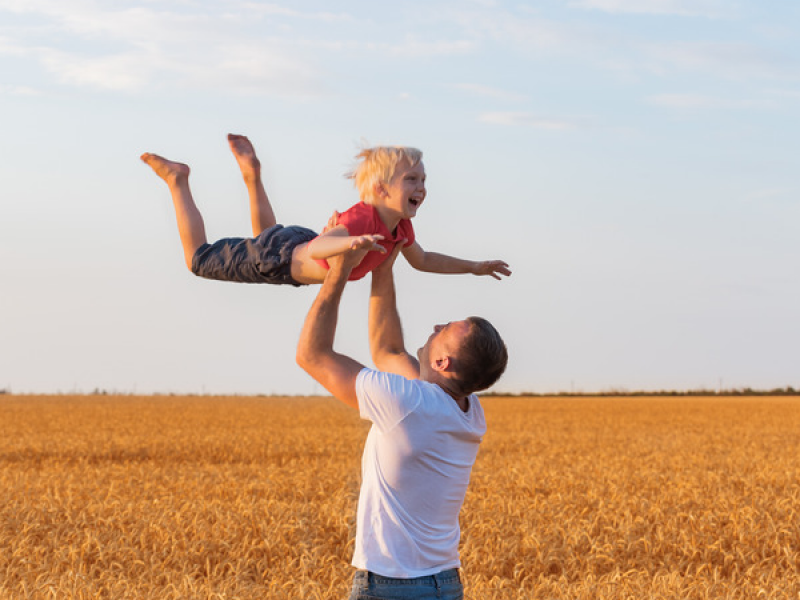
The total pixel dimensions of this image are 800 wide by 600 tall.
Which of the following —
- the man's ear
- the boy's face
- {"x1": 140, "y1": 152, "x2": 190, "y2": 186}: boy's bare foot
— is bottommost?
the man's ear

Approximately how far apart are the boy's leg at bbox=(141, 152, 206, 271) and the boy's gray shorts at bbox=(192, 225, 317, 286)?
87mm

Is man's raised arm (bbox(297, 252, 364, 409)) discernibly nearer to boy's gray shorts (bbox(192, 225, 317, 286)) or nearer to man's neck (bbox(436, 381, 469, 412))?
man's neck (bbox(436, 381, 469, 412))

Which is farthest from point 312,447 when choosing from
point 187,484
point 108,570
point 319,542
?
point 108,570

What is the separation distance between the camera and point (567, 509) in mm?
12117

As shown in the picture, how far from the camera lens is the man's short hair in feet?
11.9

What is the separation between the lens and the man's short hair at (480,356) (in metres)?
3.61

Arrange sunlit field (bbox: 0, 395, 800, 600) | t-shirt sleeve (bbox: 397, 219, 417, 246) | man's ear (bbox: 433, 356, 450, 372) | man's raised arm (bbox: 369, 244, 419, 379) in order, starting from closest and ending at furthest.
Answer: man's ear (bbox: 433, 356, 450, 372), man's raised arm (bbox: 369, 244, 419, 379), t-shirt sleeve (bbox: 397, 219, 417, 246), sunlit field (bbox: 0, 395, 800, 600)

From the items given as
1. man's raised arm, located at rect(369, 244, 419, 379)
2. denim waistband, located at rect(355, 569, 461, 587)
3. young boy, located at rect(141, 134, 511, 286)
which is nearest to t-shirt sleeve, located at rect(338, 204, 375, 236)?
young boy, located at rect(141, 134, 511, 286)

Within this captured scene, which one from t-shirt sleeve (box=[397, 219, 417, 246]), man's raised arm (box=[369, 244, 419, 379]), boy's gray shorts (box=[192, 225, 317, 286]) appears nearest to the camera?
man's raised arm (box=[369, 244, 419, 379])

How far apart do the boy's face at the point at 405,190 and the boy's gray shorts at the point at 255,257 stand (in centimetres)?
56

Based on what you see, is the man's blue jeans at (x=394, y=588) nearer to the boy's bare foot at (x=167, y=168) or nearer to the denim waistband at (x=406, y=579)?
the denim waistband at (x=406, y=579)

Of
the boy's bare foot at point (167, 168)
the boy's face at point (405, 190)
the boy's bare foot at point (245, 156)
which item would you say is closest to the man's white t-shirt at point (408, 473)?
the boy's face at point (405, 190)

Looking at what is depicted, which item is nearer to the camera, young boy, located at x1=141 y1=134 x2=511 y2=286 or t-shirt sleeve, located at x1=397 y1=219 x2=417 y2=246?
young boy, located at x1=141 y1=134 x2=511 y2=286

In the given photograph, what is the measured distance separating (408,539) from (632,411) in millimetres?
43501
